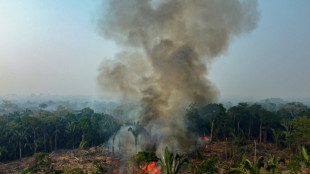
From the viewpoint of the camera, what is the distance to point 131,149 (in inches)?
1444

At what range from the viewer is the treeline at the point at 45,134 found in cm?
3284

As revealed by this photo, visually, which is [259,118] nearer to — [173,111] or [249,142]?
[249,142]

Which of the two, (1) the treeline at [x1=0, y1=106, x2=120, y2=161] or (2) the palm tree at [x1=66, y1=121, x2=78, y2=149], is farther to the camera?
(2) the palm tree at [x1=66, y1=121, x2=78, y2=149]

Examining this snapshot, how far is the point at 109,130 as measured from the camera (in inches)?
1794

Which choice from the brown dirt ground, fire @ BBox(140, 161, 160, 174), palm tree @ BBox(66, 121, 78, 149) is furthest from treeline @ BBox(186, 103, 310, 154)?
palm tree @ BBox(66, 121, 78, 149)

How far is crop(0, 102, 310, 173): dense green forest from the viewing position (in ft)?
110

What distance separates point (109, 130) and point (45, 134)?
13055 millimetres

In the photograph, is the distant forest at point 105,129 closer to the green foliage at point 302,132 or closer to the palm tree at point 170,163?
the green foliage at point 302,132

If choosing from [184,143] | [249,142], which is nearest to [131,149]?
[184,143]

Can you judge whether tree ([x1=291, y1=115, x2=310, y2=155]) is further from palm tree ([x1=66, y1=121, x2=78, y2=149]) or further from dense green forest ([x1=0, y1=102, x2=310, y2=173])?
palm tree ([x1=66, y1=121, x2=78, y2=149])

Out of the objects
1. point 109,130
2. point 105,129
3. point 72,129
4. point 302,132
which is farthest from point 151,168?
point 109,130

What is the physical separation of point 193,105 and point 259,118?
582 inches

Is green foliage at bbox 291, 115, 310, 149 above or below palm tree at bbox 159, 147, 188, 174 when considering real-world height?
above

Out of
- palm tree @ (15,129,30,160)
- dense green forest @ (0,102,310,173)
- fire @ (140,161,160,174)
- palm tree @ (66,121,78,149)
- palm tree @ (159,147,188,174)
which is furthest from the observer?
palm tree @ (66,121,78,149)
